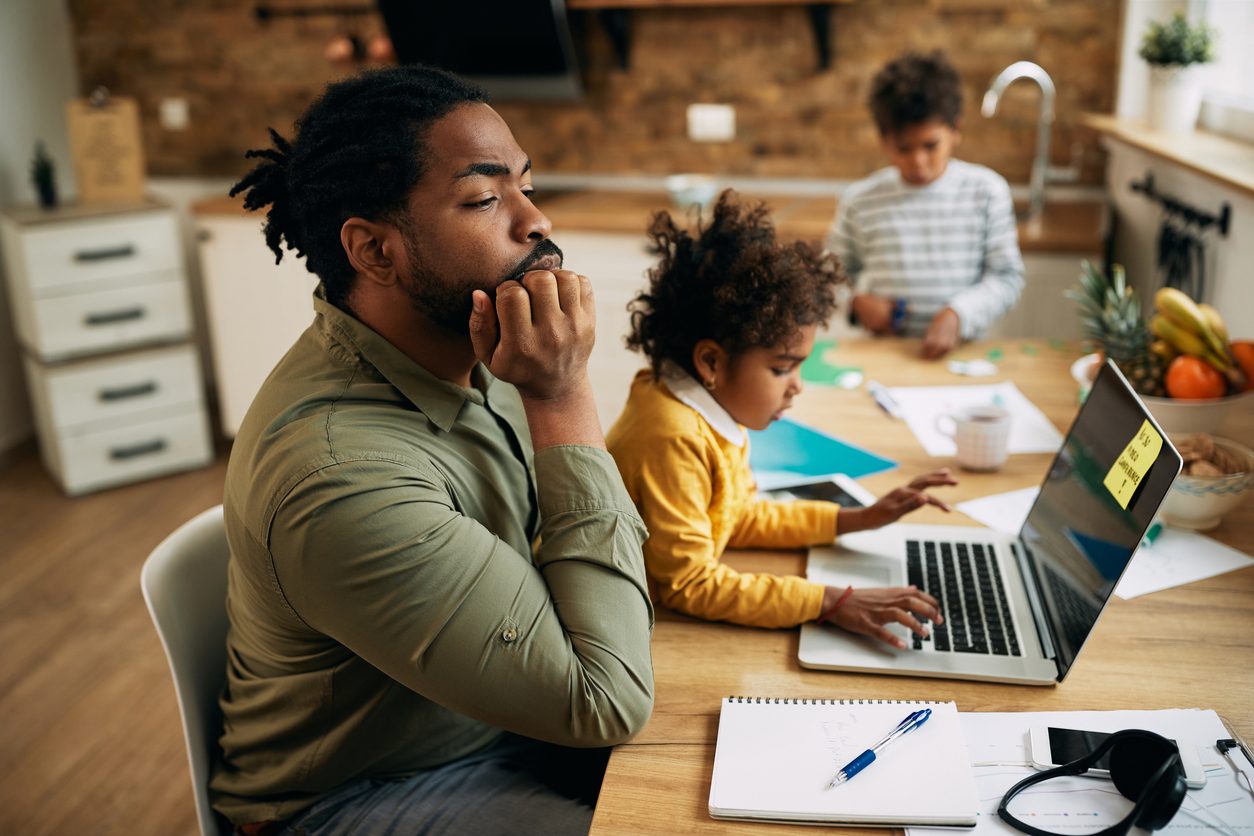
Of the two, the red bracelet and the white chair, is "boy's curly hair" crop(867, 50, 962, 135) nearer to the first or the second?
the red bracelet

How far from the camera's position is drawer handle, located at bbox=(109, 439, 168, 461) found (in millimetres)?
3656

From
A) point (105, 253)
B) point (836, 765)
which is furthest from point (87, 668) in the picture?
point (836, 765)

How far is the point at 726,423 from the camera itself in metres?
1.40

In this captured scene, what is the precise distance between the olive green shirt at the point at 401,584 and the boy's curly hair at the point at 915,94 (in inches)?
62.3

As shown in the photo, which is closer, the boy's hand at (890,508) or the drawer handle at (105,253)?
the boy's hand at (890,508)

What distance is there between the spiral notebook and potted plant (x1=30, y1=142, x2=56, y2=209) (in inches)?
132

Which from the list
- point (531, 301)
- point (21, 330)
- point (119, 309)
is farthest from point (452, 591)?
point (21, 330)

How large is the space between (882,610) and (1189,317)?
0.83 metres

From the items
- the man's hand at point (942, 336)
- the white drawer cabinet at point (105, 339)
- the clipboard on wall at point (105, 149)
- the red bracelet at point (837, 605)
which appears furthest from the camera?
the clipboard on wall at point (105, 149)

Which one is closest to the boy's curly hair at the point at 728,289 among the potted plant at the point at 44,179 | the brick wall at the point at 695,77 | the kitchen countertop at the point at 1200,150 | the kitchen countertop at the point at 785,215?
the kitchen countertop at the point at 1200,150

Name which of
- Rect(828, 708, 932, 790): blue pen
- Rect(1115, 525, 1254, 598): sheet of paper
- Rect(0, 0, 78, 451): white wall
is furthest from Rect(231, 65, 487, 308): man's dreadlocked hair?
Rect(0, 0, 78, 451): white wall

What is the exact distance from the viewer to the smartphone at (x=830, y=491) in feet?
5.16

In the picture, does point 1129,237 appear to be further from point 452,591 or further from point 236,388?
point 236,388

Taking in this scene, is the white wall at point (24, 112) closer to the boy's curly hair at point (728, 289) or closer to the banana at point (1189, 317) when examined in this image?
the boy's curly hair at point (728, 289)
